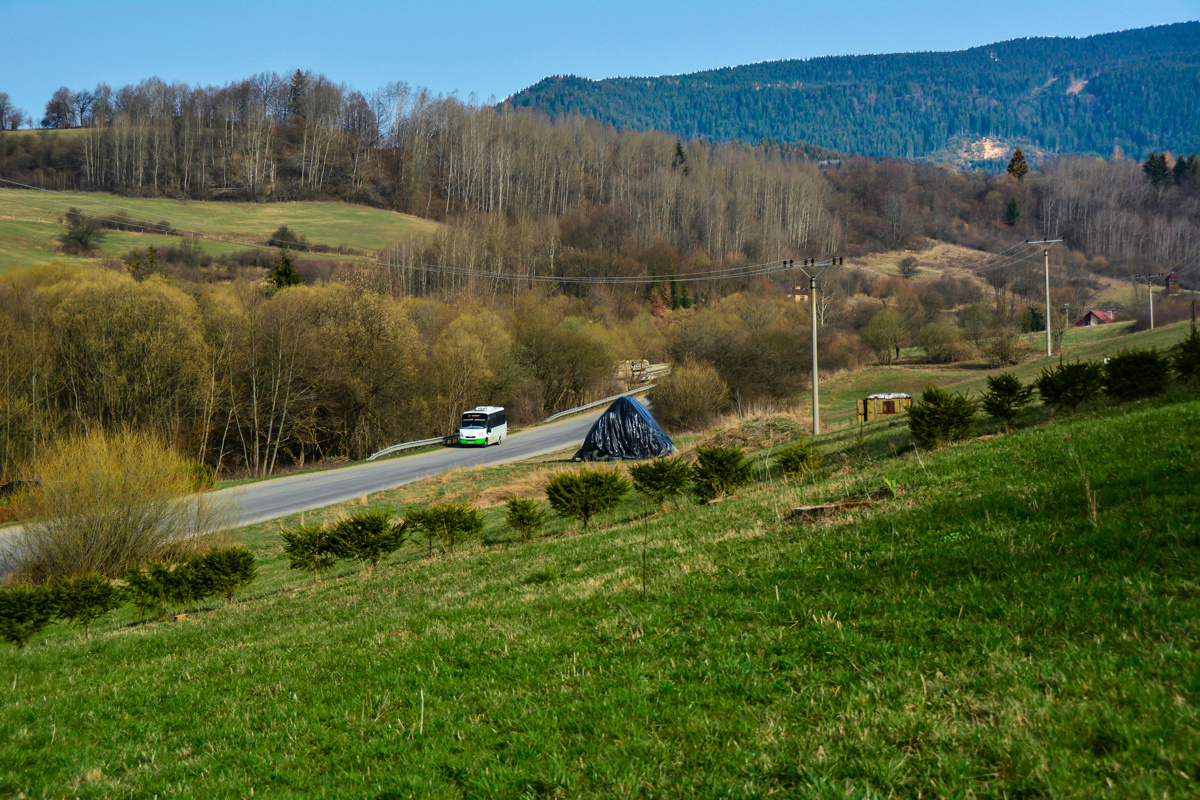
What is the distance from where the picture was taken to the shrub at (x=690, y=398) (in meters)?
46.7

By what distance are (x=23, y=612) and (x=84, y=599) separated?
87 cm

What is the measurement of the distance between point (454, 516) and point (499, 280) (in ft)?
207

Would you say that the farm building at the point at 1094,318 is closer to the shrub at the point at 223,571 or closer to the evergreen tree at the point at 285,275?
the evergreen tree at the point at 285,275

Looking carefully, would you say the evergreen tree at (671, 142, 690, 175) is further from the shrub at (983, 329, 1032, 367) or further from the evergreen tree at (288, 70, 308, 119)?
the shrub at (983, 329, 1032, 367)

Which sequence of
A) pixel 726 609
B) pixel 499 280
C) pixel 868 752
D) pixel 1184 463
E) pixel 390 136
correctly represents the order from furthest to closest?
pixel 390 136, pixel 499 280, pixel 1184 463, pixel 726 609, pixel 868 752

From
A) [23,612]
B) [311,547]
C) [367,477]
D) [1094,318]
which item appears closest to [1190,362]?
[311,547]

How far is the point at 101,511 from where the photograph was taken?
18.2 m

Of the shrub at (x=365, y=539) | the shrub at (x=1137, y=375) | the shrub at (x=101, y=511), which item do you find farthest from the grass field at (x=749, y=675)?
the shrub at (x=101, y=511)

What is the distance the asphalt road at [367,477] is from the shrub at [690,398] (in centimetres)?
617

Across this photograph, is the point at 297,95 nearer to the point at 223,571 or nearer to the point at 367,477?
the point at 367,477

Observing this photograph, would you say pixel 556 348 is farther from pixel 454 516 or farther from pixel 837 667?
pixel 837 667

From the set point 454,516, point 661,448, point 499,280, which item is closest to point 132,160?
point 499,280

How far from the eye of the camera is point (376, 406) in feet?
165

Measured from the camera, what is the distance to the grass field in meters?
3.68
